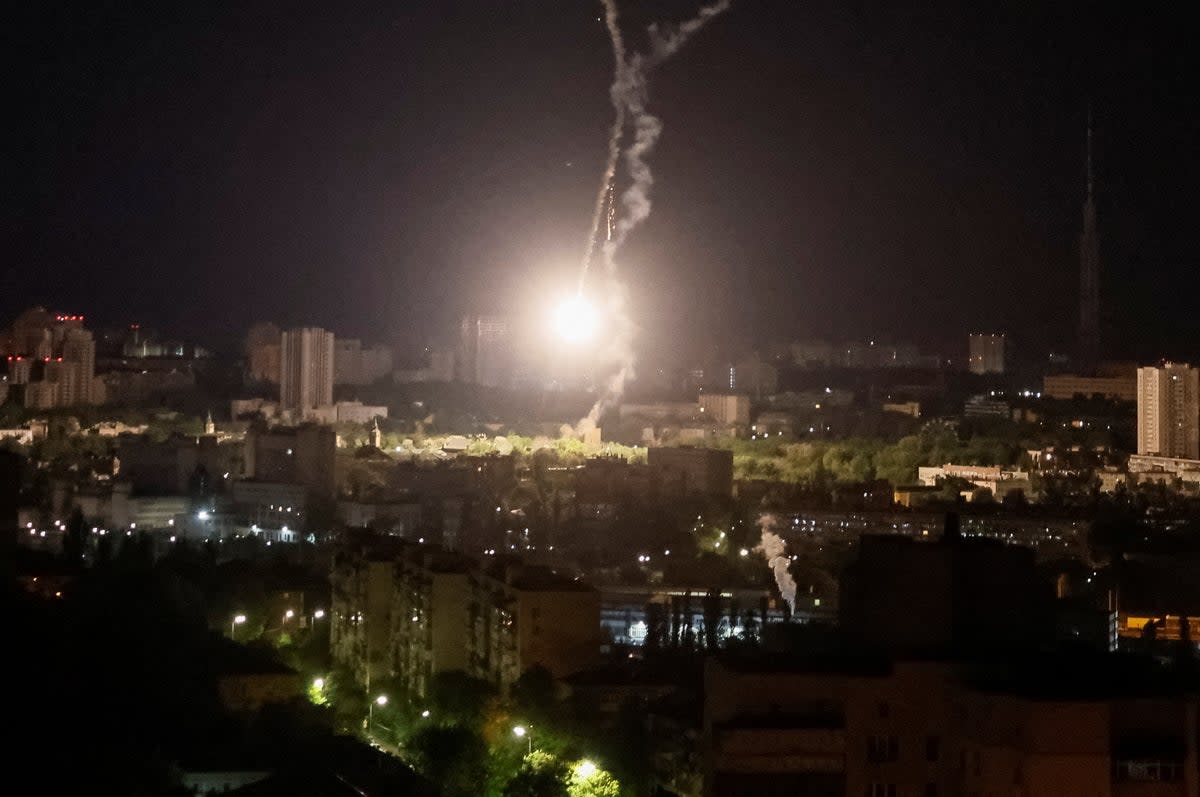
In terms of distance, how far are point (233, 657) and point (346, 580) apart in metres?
Result: 1.54

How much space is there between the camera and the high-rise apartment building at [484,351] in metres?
32.6

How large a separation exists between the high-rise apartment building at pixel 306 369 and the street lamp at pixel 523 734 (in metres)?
21.9

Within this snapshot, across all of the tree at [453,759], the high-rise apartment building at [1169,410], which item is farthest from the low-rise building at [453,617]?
the high-rise apartment building at [1169,410]

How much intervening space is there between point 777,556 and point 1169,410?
378 inches

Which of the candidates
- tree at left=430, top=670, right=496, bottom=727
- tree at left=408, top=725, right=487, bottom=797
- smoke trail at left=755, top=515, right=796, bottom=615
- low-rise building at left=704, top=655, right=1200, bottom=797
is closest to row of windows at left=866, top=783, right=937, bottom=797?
low-rise building at left=704, top=655, right=1200, bottom=797

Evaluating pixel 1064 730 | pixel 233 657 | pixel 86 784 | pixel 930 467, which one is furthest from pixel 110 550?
pixel 930 467

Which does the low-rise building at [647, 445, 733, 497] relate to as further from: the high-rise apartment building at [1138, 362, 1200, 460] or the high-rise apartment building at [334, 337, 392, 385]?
the high-rise apartment building at [334, 337, 392, 385]

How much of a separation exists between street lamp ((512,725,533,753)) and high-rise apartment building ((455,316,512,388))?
82.3 feet

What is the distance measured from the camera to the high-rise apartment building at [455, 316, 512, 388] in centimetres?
3259

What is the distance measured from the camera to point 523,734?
716cm

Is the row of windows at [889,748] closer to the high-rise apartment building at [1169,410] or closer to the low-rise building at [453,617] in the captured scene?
the low-rise building at [453,617]

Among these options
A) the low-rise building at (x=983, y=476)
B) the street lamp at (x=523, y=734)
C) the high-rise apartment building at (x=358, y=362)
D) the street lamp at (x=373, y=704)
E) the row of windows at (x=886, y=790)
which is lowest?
the street lamp at (x=373, y=704)

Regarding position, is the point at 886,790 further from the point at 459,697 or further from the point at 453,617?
the point at 453,617

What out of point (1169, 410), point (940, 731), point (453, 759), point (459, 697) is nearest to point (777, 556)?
point (459, 697)
